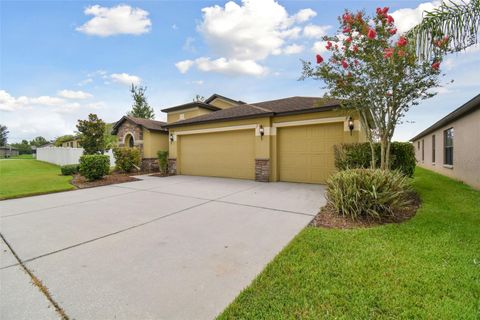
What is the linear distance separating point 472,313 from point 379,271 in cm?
79

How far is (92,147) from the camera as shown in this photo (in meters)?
15.3

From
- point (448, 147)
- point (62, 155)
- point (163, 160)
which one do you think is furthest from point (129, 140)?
point (448, 147)

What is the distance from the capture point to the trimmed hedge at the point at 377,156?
735 centimetres

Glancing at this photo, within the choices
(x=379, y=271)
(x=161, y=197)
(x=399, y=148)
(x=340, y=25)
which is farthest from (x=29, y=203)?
(x=399, y=148)

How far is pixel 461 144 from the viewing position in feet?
31.5

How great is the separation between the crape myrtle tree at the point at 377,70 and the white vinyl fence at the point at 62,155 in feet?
56.3

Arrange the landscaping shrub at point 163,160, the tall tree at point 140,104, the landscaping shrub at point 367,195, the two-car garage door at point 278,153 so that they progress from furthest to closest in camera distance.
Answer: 1. the tall tree at point 140,104
2. the landscaping shrub at point 163,160
3. the two-car garage door at point 278,153
4. the landscaping shrub at point 367,195

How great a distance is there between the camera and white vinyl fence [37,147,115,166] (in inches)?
690

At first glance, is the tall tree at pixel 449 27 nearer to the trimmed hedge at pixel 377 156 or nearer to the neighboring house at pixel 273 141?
the neighboring house at pixel 273 141

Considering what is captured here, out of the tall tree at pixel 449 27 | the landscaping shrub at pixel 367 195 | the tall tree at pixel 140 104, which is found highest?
the tall tree at pixel 140 104

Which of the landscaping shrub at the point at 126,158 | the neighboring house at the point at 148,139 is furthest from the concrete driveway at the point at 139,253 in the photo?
the neighboring house at the point at 148,139

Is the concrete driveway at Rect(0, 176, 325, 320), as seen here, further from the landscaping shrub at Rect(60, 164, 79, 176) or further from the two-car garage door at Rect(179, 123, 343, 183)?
the landscaping shrub at Rect(60, 164, 79, 176)

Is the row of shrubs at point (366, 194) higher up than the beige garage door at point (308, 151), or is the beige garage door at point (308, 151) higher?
the beige garage door at point (308, 151)

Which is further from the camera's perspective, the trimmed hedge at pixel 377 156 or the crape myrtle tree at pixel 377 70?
the trimmed hedge at pixel 377 156
